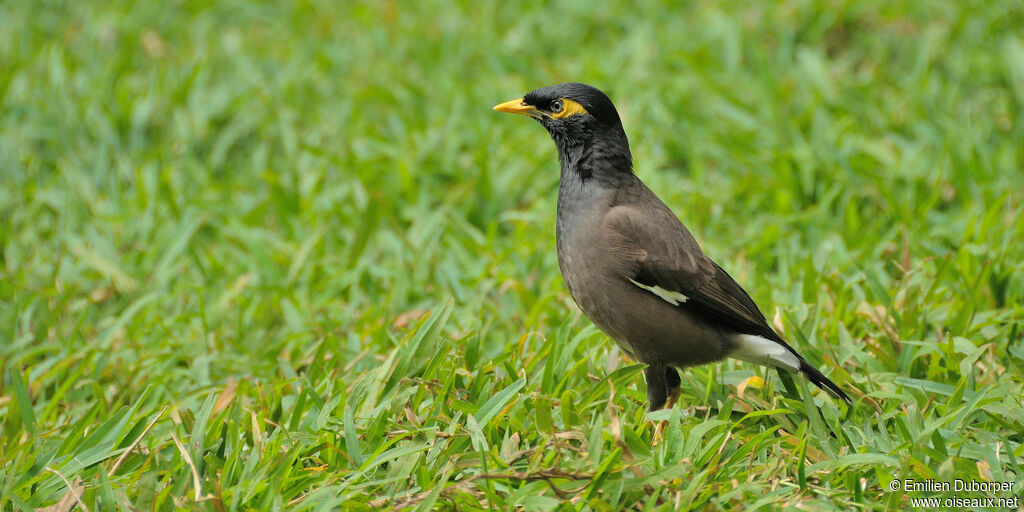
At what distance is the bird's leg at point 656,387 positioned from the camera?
3957 mm

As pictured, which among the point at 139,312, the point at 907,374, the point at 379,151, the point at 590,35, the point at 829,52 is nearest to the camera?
the point at 907,374

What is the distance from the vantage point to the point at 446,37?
26.1 ft

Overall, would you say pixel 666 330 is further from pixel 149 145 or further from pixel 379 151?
pixel 149 145

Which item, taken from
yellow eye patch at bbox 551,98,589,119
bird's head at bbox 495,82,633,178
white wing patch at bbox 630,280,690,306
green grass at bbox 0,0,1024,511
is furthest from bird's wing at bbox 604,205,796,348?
yellow eye patch at bbox 551,98,589,119

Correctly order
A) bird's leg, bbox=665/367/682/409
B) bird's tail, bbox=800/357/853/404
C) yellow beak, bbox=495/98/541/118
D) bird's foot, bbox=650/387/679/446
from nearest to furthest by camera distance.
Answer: bird's foot, bbox=650/387/679/446, bird's tail, bbox=800/357/853/404, bird's leg, bbox=665/367/682/409, yellow beak, bbox=495/98/541/118

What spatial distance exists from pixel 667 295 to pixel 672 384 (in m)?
0.44

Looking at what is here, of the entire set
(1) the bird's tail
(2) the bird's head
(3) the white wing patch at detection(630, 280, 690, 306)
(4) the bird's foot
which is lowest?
(4) the bird's foot

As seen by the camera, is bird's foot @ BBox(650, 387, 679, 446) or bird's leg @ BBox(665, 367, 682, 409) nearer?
bird's foot @ BBox(650, 387, 679, 446)

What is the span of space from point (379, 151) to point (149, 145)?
5.66 ft

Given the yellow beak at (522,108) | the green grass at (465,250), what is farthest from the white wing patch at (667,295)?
the yellow beak at (522,108)

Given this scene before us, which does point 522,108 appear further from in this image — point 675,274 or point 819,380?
point 819,380

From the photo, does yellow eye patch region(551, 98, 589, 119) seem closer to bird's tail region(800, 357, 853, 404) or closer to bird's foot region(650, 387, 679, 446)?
bird's foot region(650, 387, 679, 446)

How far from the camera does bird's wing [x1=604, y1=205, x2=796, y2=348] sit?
3910 mm

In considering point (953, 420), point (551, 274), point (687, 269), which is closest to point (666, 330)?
point (687, 269)
